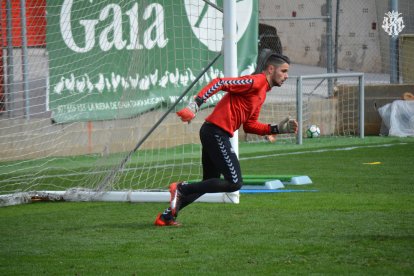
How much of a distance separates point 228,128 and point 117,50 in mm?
7365

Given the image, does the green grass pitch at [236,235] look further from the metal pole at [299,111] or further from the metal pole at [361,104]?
the metal pole at [361,104]

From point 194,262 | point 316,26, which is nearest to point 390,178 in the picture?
point 194,262

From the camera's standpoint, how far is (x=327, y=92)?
22.7 meters

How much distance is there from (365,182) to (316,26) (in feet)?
46.7

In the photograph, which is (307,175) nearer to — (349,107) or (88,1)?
(88,1)

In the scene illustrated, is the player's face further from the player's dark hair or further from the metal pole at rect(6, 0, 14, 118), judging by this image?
the metal pole at rect(6, 0, 14, 118)

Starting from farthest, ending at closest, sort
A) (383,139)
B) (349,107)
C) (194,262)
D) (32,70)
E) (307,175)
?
Result: 1. (349,107)
2. (383,139)
3. (32,70)
4. (307,175)
5. (194,262)

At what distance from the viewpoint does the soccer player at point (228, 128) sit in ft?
30.7

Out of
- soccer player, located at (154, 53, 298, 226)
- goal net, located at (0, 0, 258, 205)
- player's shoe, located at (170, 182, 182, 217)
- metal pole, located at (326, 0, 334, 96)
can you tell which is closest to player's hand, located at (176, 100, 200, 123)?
soccer player, located at (154, 53, 298, 226)

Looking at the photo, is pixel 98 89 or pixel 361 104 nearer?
pixel 98 89

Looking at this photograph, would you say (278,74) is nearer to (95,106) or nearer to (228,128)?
(228,128)

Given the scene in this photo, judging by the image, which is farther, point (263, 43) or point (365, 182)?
point (263, 43)

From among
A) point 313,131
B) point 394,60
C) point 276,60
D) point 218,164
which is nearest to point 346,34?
point 394,60

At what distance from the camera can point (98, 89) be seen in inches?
678
